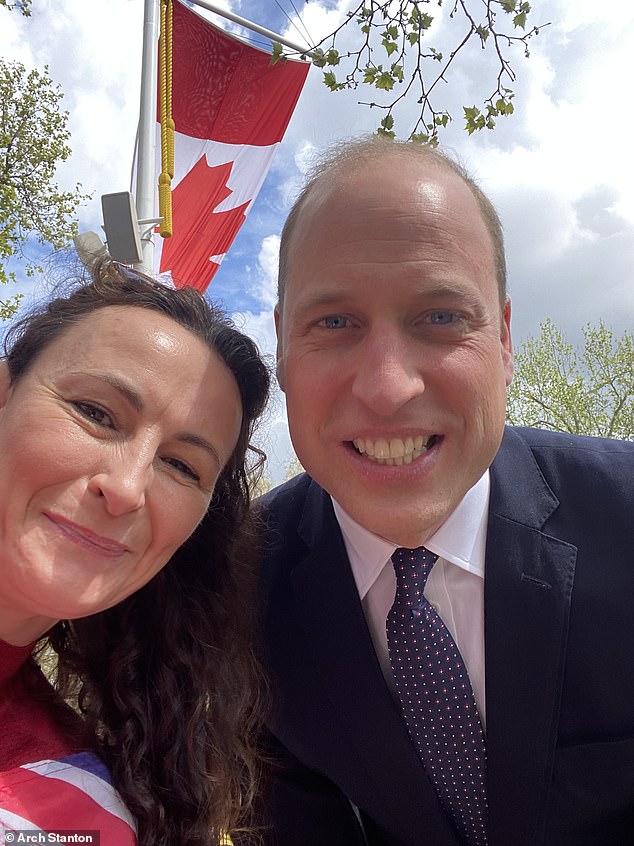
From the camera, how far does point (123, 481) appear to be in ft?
4.94

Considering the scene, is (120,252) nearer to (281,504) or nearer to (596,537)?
(281,504)

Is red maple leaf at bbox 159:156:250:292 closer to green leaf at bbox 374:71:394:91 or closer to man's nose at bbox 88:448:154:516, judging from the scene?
green leaf at bbox 374:71:394:91

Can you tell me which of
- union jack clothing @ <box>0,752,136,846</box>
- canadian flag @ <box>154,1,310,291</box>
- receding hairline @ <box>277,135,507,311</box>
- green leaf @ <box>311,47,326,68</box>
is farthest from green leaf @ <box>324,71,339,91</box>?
canadian flag @ <box>154,1,310,291</box>

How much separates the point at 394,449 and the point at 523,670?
75 centimetres

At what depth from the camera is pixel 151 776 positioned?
174 cm

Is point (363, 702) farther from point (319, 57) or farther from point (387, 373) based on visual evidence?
point (319, 57)

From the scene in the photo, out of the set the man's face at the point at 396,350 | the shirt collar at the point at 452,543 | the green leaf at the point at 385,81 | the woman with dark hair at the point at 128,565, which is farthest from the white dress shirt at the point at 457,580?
the green leaf at the point at 385,81

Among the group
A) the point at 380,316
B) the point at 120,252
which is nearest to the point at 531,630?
the point at 380,316

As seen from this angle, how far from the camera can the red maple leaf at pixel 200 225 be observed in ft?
21.3

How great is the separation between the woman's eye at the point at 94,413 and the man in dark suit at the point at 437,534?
506 mm

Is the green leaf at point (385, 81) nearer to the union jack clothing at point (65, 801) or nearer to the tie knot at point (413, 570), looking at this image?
the tie knot at point (413, 570)

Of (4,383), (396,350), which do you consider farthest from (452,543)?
(4,383)

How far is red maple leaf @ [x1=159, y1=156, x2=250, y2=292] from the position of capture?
21.3ft

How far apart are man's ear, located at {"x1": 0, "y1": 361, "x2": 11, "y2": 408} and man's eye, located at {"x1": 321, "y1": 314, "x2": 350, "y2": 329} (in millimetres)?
844
